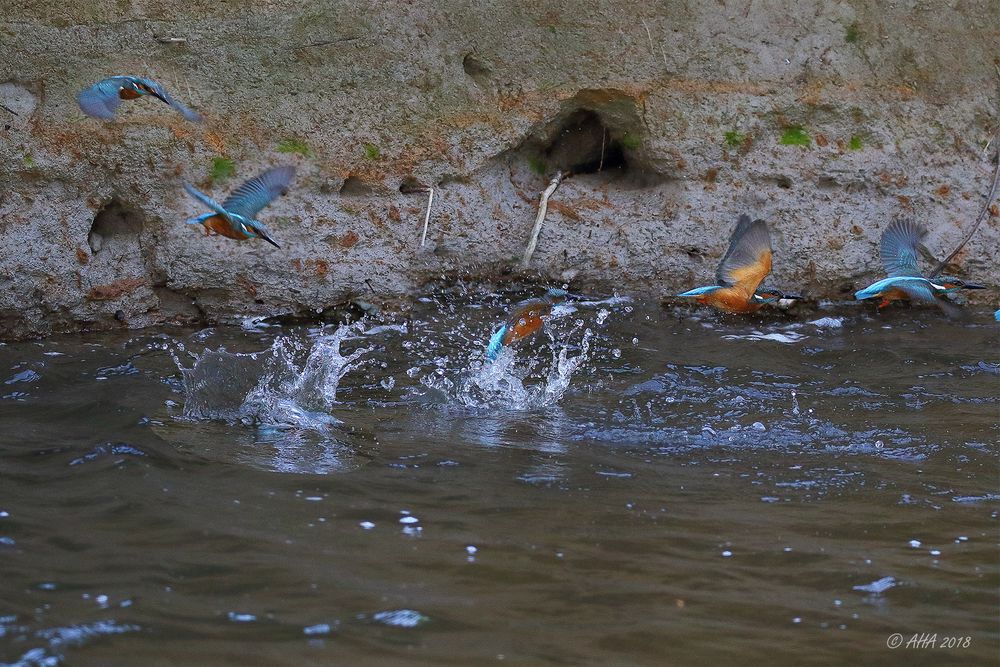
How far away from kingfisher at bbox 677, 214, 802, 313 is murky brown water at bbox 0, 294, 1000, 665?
326 mm

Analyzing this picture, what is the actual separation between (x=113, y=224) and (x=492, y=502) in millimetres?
3684

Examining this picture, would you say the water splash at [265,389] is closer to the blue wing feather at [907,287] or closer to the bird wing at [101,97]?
the bird wing at [101,97]

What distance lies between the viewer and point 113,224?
20.8 feet

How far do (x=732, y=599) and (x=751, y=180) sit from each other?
14.5 feet

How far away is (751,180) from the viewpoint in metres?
6.92

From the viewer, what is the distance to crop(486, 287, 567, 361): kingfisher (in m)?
5.74

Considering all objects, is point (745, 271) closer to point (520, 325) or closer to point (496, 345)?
point (520, 325)

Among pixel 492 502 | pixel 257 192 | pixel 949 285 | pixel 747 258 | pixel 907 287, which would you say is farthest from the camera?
pixel 949 285

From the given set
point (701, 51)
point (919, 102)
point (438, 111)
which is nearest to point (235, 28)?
point (438, 111)

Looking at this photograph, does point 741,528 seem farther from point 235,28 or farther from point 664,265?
point 235,28

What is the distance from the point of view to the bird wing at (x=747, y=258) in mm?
6207

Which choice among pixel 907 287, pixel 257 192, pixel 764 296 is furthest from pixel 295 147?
pixel 907 287

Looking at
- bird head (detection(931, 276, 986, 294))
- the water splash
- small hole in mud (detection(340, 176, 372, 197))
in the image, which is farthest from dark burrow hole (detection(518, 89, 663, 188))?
the water splash

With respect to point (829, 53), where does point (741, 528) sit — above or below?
below
